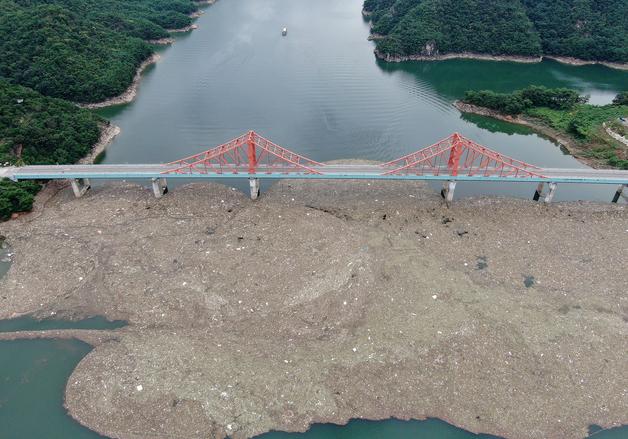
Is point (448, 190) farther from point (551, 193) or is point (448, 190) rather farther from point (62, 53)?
point (62, 53)

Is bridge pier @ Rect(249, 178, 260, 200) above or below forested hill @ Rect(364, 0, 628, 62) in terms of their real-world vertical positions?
below

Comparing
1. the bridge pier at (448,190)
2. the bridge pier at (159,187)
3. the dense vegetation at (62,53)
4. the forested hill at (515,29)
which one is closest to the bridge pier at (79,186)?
the bridge pier at (159,187)

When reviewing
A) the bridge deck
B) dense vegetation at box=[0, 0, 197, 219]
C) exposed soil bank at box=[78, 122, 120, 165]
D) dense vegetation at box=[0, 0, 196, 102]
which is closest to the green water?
dense vegetation at box=[0, 0, 197, 219]

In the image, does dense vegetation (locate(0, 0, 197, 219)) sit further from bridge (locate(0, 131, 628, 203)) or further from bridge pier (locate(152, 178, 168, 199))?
bridge pier (locate(152, 178, 168, 199))

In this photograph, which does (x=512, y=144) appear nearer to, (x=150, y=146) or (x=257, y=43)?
(x=150, y=146)

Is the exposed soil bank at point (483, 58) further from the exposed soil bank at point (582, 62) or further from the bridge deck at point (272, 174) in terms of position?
the bridge deck at point (272, 174)

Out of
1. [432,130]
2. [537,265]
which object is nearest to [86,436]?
[537,265]
